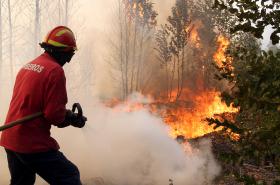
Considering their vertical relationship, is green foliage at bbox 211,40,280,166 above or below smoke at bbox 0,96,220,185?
above

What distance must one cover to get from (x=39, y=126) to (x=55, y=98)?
11.6 inches

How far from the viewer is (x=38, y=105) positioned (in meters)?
3.43

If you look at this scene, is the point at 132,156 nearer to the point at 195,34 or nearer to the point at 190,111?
the point at 190,111

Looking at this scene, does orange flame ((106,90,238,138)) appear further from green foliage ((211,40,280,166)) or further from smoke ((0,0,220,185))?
green foliage ((211,40,280,166))

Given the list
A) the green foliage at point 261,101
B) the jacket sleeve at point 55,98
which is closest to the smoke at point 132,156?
the jacket sleeve at point 55,98

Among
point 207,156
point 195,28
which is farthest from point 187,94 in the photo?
point 207,156

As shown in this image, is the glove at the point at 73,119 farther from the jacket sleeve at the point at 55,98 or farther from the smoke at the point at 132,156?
the smoke at the point at 132,156

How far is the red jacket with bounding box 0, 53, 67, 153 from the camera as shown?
336 centimetres

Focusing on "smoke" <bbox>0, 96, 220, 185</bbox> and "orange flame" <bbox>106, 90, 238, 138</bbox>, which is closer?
"smoke" <bbox>0, 96, 220, 185</bbox>

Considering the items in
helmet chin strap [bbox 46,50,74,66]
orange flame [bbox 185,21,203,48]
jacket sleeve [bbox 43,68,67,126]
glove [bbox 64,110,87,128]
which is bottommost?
glove [bbox 64,110,87,128]

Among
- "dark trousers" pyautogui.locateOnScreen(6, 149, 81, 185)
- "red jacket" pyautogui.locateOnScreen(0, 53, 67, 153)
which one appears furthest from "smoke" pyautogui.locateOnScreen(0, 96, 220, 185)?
"red jacket" pyautogui.locateOnScreen(0, 53, 67, 153)

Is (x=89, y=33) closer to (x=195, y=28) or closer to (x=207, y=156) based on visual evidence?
(x=195, y=28)

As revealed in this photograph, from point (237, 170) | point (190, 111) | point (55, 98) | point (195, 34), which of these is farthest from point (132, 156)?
point (195, 34)

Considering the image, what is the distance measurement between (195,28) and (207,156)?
20.3 m
